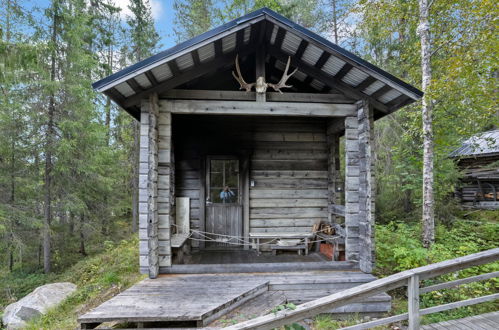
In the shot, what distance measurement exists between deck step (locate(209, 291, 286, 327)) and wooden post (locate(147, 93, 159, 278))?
5.31ft

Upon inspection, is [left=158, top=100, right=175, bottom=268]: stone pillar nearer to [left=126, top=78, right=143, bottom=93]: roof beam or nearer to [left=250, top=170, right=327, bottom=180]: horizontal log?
[left=126, top=78, right=143, bottom=93]: roof beam

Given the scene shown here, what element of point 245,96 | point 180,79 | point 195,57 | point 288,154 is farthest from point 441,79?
point 180,79

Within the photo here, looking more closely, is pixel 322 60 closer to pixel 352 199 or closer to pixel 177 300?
pixel 352 199

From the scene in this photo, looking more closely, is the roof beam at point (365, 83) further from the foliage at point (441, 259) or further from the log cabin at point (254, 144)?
the foliage at point (441, 259)

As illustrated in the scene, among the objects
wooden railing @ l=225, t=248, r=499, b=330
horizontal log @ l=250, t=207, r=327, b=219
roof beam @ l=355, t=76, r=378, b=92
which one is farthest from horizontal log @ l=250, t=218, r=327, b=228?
wooden railing @ l=225, t=248, r=499, b=330

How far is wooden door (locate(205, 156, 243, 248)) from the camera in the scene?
20.4ft

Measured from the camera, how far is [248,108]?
14.4 feet

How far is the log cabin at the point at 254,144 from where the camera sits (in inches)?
160

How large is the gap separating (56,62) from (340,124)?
10.1m

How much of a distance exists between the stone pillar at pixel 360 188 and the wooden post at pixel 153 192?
360cm

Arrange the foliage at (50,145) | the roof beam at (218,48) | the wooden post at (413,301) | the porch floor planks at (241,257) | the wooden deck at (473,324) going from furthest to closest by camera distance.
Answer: the foliage at (50,145) → the porch floor planks at (241,257) → the roof beam at (218,48) → the wooden deck at (473,324) → the wooden post at (413,301)

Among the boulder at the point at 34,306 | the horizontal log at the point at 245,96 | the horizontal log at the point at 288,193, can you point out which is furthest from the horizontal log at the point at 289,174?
the boulder at the point at 34,306

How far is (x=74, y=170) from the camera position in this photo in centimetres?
908

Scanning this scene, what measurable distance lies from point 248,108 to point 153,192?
2258 mm
